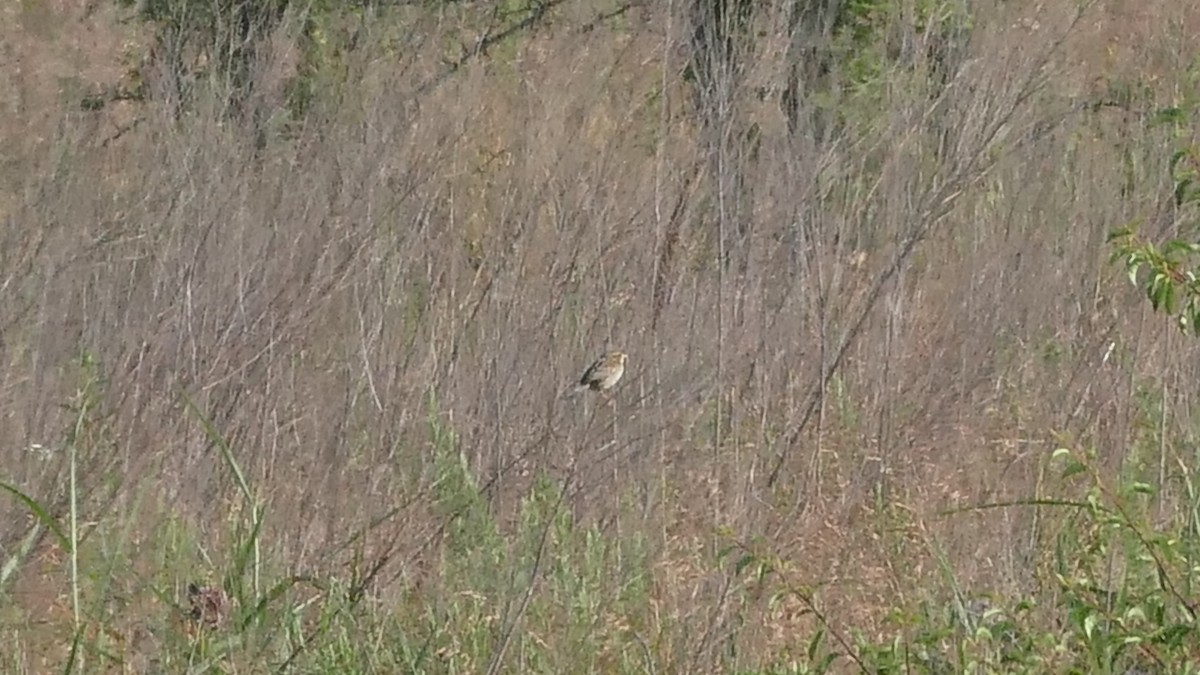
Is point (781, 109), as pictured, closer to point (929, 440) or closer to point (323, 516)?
point (929, 440)

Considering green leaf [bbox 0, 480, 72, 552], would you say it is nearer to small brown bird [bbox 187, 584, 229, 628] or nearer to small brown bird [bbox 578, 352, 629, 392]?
small brown bird [bbox 187, 584, 229, 628]

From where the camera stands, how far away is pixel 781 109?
4031 mm

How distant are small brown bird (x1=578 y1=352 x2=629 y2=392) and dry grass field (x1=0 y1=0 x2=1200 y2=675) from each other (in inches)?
1.5

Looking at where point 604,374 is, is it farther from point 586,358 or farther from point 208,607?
point 208,607

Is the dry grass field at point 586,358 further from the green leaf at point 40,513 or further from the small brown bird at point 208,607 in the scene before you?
the green leaf at point 40,513

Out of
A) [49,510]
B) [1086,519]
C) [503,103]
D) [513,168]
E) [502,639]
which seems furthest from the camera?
[503,103]

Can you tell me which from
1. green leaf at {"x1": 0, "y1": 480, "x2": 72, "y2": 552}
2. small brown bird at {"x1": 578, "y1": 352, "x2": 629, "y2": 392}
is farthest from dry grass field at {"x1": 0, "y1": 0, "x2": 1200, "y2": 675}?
green leaf at {"x1": 0, "y1": 480, "x2": 72, "y2": 552}

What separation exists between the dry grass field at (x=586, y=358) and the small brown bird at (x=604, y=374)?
4cm

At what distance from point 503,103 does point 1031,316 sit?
1459 millimetres

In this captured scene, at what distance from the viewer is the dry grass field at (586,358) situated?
2982 millimetres

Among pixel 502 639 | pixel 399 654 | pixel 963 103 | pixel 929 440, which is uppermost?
pixel 963 103

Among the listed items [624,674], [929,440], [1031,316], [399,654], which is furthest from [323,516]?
[1031,316]

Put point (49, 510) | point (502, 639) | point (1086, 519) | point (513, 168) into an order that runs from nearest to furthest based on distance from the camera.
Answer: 1. point (502, 639)
2. point (49, 510)
3. point (1086, 519)
4. point (513, 168)

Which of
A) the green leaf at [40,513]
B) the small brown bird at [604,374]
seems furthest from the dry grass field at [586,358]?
the green leaf at [40,513]
